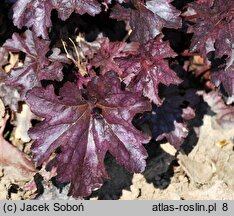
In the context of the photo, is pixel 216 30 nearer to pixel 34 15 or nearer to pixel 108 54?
pixel 108 54

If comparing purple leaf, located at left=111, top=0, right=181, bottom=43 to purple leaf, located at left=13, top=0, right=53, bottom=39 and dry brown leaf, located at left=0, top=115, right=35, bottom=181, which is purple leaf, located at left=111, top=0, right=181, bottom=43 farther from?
dry brown leaf, located at left=0, top=115, right=35, bottom=181

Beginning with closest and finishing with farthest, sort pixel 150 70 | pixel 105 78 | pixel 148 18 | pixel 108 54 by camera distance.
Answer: pixel 105 78, pixel 150 70, pixel 148 18, pixel 108 54

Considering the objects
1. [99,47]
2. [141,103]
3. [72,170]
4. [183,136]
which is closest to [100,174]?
[72,170]

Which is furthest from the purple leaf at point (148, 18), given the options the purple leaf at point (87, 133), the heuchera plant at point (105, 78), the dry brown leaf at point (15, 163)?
the dry brown leaf at point (15, 163)

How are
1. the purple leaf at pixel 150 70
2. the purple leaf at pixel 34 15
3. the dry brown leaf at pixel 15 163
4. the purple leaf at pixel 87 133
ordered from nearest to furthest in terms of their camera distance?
the purple leaf at pixel 87 133
the purple leaf at pixel 150 70
the purple leaf at pixel 34 15
the dry brown leaf at pixel 15 163

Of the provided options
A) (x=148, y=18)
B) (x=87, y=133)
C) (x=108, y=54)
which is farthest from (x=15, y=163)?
(x=148, y=18)

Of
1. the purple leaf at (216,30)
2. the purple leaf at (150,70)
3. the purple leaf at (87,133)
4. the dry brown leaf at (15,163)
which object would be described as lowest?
the dry brown leaf at (15,163)

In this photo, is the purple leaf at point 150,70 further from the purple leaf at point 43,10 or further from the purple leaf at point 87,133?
the purple leaf at point 43,10
